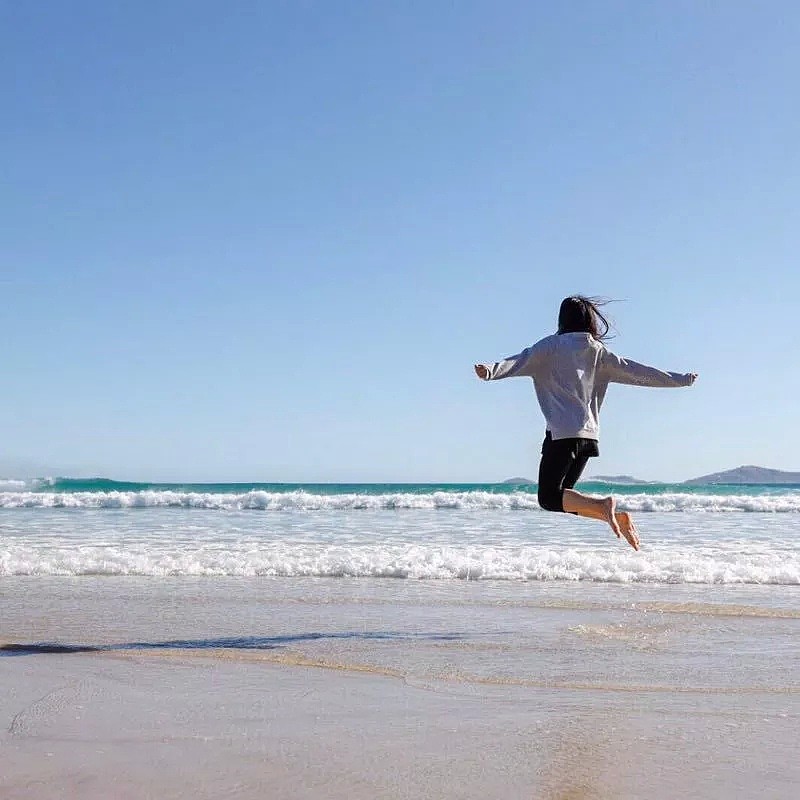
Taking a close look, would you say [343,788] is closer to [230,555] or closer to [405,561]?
[405,561]

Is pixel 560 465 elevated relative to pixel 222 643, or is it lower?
elevated

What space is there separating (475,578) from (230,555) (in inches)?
123

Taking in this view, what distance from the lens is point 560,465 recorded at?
19.5 ft

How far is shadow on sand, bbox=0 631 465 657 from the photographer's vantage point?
16.0 feet

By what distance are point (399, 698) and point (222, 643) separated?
5.30 ft

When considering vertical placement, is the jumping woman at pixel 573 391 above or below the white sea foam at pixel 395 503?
above

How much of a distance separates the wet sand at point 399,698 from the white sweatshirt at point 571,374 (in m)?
1.33

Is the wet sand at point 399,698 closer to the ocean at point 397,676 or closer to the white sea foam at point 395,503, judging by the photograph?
the ocean at point 397,676

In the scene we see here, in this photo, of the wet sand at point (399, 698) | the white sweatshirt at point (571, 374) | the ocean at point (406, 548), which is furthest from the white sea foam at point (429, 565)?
the white sweatshirt at point (571, 374)

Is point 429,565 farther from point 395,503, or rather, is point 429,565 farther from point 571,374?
point 395,503

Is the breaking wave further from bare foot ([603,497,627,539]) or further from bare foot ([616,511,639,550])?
bare foot ([603,497,627,539])

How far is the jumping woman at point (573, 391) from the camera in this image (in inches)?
232

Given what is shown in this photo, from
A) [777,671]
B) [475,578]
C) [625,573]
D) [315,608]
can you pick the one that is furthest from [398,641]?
[625,573]

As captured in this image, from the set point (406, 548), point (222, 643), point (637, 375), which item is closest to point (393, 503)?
point (406, 548)
